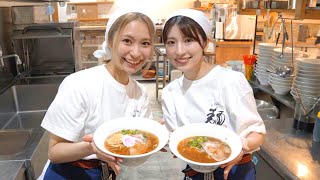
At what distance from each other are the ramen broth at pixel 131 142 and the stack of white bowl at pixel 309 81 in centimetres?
121

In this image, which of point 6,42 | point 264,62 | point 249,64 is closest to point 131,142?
point 264,62

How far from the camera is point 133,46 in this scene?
1.11 meters

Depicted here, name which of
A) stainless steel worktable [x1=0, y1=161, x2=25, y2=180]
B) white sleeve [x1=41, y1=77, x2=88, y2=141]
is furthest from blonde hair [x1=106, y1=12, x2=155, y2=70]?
stainless steel worktable [x1=0, y1=161, x2=25, y2=180]

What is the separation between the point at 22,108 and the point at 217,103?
1.93 metres

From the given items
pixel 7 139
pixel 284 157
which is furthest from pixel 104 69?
pixel 7 139

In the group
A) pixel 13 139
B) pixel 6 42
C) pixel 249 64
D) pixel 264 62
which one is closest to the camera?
pixel 13 139

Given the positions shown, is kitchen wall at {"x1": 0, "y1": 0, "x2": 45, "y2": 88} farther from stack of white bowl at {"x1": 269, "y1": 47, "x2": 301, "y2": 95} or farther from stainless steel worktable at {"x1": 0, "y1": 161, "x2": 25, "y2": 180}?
stack of white bowl at {"x1": 269, "y1": 47, "x2": 301, "y2": 95}

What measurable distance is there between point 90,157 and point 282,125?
4.30 feet

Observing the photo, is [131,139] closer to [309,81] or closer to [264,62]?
[309,81]

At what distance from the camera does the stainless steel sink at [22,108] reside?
193cm

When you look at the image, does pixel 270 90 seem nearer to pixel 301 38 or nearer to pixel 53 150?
pixel 53 150

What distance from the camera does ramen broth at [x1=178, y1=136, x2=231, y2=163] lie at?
882 millimetres

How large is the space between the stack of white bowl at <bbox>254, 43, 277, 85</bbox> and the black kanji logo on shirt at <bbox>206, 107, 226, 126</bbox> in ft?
4.41

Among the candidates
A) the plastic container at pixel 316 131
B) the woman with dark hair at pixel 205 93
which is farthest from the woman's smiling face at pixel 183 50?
the plastic container at pixel 316 131
